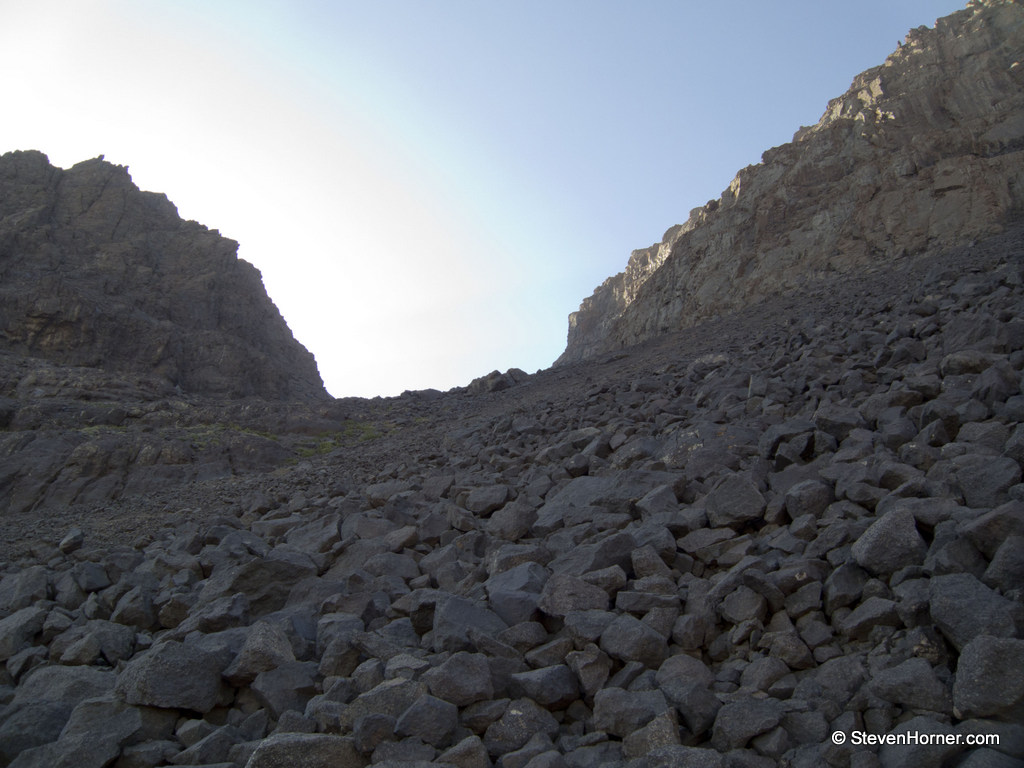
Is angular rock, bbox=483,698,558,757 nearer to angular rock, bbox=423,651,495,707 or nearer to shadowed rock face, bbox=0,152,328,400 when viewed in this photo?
angular rock, bbox=423,651,495,707

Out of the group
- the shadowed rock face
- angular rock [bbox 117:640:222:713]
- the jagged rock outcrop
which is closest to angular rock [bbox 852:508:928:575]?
angular rock [bbox 117:640:222:713]

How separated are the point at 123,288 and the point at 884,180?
2668cm

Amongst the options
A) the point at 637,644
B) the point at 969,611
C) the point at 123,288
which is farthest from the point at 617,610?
the point at 123,288

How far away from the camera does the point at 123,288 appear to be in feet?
81.0

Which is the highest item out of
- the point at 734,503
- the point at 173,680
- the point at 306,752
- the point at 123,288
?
the point at 123,288

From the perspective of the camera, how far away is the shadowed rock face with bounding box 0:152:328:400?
850 inches

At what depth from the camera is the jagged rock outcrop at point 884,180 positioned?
23.5m

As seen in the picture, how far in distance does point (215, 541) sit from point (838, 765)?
6.34 meters

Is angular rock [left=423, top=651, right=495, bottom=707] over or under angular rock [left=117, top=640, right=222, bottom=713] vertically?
under

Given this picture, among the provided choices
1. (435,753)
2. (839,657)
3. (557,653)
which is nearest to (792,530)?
(839,657)

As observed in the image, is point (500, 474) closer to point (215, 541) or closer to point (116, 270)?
point (215, 541)

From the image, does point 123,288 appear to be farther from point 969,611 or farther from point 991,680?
point 991,680

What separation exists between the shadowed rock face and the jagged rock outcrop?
692 inches

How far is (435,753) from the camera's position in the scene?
3.27 m
